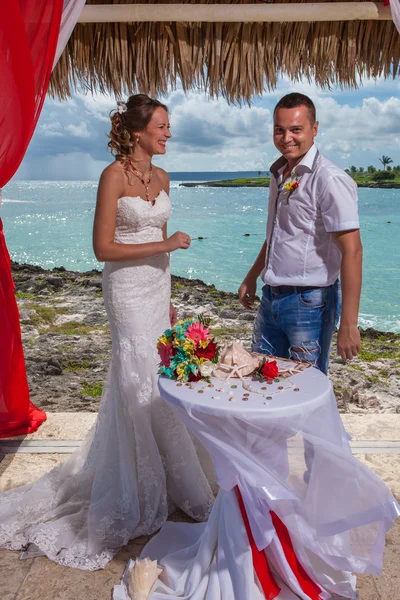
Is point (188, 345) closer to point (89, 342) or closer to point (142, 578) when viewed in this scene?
point (142, 578)

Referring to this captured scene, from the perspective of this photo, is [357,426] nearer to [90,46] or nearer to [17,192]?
[90,46]

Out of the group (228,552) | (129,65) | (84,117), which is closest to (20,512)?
(228,552)

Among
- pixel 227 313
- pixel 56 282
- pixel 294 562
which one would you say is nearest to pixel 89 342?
pixel 227 313

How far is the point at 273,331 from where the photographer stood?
2998 mm

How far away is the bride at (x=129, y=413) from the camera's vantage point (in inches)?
116

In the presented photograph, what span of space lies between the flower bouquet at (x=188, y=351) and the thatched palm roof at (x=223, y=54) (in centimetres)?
230

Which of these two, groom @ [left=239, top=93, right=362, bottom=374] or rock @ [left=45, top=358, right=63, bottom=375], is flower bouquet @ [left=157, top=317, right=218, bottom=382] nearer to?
groom @ [left=239, top=93, right=362, bottom=374]

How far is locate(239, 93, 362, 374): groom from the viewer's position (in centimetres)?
265

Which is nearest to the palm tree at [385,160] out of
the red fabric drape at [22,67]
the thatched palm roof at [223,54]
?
the thatched palm roof at [223,54]

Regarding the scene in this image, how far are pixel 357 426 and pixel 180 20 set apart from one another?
2.82 m

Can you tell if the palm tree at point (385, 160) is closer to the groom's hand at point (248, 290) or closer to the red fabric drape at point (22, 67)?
the groom's hand at point (248, 290)

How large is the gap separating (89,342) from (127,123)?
5885mm

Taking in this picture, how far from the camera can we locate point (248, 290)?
11.0 ft

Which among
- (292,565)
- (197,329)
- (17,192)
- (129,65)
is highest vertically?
(129,65)
